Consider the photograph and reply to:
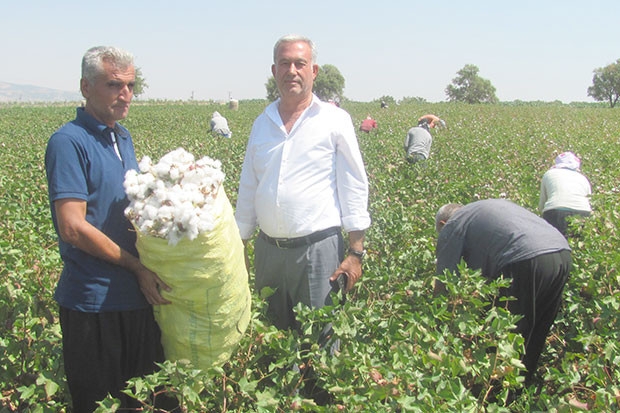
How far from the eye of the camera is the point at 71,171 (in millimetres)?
1746

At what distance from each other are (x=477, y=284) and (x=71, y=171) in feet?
5.08

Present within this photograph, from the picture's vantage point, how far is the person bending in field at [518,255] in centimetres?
265

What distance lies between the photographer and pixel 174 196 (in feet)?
5.41

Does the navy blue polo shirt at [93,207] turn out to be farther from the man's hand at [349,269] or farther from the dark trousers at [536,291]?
the dark trousers at [536,291]

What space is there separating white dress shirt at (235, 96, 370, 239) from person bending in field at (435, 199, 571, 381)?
27.3 inches

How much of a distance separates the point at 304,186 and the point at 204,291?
2.32ft

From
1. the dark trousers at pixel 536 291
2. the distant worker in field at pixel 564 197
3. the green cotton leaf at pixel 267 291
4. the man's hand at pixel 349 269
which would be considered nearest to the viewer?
the green cotton leaf at pixel 267 291

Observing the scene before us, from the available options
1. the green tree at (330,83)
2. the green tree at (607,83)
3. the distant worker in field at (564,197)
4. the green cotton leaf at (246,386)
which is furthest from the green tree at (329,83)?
the green cotton leaf at (246,386)

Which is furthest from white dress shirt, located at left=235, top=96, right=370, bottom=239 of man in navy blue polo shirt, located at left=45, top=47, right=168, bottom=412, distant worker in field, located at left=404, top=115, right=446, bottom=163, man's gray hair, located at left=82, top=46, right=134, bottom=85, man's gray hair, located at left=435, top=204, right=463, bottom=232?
distant worker in field, located at left=404, top=115, right=446, bottom=163

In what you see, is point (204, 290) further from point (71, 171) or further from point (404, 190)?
point (404, 190)

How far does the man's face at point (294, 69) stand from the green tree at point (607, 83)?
78512mm

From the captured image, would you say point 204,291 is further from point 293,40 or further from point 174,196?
point 293,40

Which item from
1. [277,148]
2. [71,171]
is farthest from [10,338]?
[277,148]

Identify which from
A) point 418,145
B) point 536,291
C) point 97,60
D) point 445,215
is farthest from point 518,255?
point 418,145
